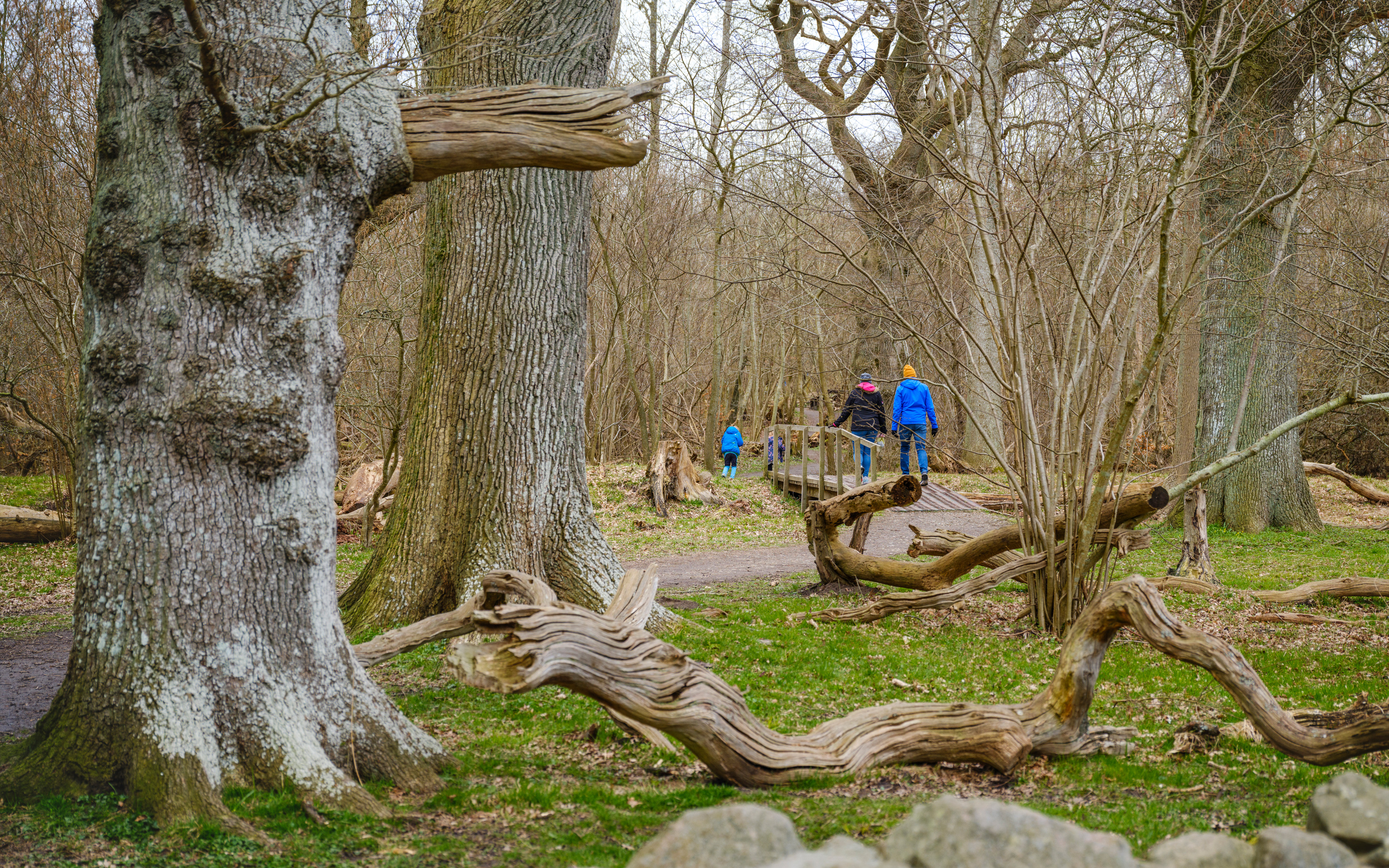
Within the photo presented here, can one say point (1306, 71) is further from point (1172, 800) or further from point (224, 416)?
point (224, 416)

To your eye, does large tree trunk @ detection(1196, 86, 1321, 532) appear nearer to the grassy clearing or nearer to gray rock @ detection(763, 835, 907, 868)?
the grassy clearing

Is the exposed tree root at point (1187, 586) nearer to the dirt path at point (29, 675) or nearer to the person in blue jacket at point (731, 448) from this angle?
the dirt path at point (29, 675)

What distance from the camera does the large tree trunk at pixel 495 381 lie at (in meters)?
7.42

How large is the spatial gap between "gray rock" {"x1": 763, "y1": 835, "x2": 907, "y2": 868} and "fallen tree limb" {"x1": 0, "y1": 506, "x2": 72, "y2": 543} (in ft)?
51.9

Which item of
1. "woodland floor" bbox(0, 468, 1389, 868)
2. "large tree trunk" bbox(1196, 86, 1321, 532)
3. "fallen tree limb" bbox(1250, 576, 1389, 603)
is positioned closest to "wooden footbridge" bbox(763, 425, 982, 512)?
"large tree trunk" bbox(1196, 86, 1321, 532)

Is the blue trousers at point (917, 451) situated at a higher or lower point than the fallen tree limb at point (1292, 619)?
higher

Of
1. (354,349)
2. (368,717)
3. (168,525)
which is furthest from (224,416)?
(354,349)

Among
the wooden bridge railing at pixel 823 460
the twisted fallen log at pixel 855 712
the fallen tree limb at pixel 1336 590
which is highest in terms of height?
the wooden bridge railing at pixel 823 460

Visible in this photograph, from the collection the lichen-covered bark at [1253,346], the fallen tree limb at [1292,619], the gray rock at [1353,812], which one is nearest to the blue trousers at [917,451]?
the lichen-covered bark at [1253,346]

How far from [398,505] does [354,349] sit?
10459 mm

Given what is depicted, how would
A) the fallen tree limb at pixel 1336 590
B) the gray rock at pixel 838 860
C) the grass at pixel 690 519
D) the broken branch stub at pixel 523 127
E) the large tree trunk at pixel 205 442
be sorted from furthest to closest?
the grass at pixel 690 519
the fallen tree limb at pixel 1336 590
the broken branch stub at pixel 523 127
the large tree trunk at pixel 205 442
the gray rock at pixel 838 860

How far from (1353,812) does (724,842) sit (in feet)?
5.69

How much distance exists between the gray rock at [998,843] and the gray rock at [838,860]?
0.27 feet

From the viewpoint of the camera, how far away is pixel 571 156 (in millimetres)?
4621
